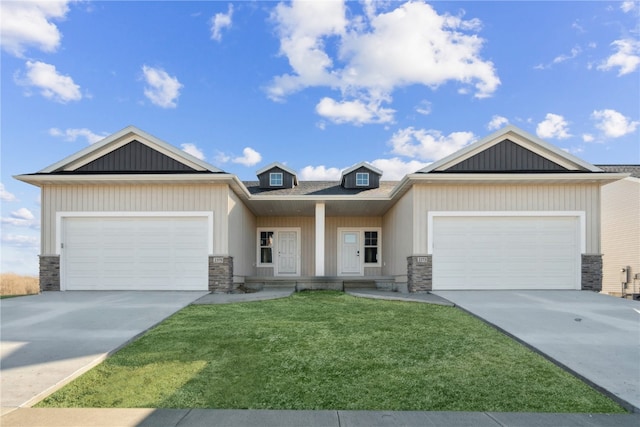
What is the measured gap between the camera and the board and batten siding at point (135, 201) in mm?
10969

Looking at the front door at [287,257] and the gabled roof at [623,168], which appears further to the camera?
the front door at [287,257]

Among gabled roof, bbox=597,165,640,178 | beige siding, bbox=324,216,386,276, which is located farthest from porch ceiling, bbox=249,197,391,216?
gabled roof, bbox=597,165,640,178

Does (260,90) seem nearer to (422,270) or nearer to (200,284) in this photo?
(200,284)

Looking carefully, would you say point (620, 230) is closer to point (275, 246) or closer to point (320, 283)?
point (320, 283)

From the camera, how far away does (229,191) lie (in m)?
11.3

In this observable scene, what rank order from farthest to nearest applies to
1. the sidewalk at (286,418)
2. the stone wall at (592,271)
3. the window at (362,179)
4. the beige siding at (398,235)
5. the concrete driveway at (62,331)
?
the window at (362,179) < the beige siding at (398,235) < the stone wall at (592,271) < the concrete driveway at (62,331) < the sidewalk at (286,418)

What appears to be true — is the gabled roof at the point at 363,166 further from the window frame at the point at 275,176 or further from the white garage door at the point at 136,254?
the white garage door at the point at 136,254

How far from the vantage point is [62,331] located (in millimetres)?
6449

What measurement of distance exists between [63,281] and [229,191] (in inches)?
225

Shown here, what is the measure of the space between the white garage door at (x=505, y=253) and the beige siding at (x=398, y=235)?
0.91 metres

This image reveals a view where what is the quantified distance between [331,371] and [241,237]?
9322mm

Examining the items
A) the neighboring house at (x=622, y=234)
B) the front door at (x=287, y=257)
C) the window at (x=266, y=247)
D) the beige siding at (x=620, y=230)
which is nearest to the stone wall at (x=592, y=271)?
the neighboring house at (x=622, y=234)

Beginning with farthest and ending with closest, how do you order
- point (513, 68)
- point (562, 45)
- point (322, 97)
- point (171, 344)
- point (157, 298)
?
point (322, 97)
point (513, 68)
point (562, 45)
point (157, 298)
point (171, 344)

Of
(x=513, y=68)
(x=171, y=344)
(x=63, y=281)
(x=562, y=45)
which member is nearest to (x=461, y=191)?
(x=513, y=68)
